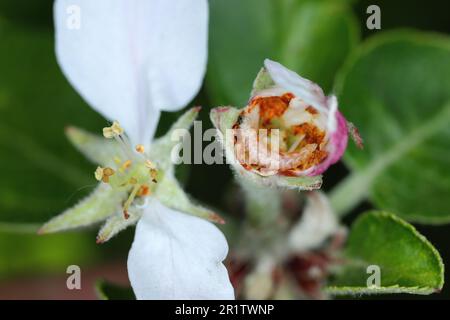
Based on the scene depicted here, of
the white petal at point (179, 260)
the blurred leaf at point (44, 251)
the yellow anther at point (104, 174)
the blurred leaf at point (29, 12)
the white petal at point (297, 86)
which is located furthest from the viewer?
the blurred leaf at point (44, 251)

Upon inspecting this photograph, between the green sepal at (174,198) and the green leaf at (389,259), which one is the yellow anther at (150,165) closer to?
the green sepal at (174,198)

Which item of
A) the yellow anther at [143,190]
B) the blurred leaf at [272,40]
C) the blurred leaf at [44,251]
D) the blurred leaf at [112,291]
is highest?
the blurred leaf at [272,40]

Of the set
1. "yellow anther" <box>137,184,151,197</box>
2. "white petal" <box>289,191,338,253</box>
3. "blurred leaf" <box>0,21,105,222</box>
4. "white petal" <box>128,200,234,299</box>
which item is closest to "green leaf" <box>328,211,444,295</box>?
"white petal" <box>289,191,338,253</box>

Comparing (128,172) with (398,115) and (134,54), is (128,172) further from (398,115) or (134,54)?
(398,115)

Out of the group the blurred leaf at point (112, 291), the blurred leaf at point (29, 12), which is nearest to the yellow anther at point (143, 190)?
the blurred leaf at point (112, 291)

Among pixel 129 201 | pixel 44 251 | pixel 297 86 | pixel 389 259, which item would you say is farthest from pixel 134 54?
pixel 44 251
